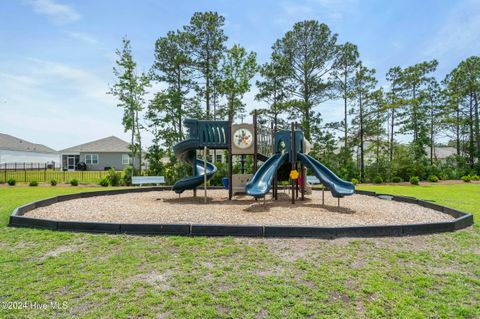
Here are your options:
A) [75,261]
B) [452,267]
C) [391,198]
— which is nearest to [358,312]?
[452,267]

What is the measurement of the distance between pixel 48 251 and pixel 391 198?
1123 cm

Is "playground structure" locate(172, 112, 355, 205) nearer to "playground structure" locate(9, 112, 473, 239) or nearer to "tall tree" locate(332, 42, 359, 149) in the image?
"playground structure" locate(9, 112, 473, 239)

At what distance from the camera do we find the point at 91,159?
1406 inches

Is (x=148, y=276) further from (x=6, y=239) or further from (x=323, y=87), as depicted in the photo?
(x=323, y=87)

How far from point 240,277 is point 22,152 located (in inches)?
1857

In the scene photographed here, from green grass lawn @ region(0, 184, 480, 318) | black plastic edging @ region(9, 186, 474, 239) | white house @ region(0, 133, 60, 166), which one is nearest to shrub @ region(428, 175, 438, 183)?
black plastic edging @ region(9, 186, 474, 239)

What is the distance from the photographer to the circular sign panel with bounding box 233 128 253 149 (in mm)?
10758

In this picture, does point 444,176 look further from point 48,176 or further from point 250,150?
point 48,176

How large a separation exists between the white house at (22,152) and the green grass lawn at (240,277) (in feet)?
132

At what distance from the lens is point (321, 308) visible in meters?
3.08

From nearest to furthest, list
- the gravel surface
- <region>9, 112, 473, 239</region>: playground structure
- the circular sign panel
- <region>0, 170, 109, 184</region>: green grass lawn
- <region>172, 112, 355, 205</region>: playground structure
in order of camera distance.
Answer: <region>9, 112, 473, 239</region>: playground structure, the gravel surface, <region>172, 112, 355, 205</region>: playground structure, the circular sign panel, <region>0, 170, 109, 184</region>: green grass lawn

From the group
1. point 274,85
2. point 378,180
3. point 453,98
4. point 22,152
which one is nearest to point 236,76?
point 274,85

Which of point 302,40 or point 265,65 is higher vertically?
point 302,40

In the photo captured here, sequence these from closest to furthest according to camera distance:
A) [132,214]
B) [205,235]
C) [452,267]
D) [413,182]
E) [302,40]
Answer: [452,267] → [205,235] → [132,214] → [413,182] → [302,40]
